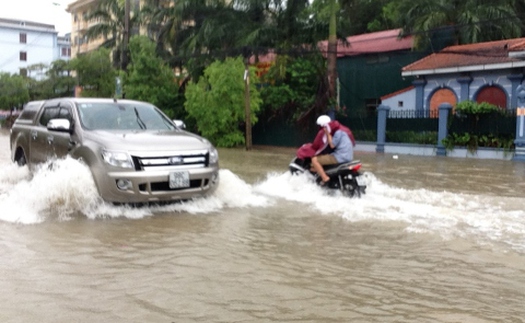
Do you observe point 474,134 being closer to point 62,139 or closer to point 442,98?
point 442,98

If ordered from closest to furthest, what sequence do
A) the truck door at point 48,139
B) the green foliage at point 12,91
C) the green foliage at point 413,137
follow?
the truck door at point 48,139
the green foliage at point 413,137
the green foliage at point 12,91

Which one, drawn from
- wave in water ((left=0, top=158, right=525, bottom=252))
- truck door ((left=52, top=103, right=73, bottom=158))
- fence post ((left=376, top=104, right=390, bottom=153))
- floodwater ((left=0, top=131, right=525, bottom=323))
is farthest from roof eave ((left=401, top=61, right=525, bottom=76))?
truck door ((left=52, top=103, right=73, bottom=158))

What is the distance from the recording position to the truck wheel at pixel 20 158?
10.3 metres

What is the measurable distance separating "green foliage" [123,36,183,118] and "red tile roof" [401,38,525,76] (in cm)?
1318

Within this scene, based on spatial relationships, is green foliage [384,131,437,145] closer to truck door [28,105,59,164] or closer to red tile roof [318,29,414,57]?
red tile roof [318,29,414,57]

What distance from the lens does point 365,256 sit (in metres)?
5.87

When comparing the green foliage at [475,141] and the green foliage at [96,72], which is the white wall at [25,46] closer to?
the green foliage at [96,72]

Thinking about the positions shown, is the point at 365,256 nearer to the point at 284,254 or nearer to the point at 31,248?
the point at 284,254

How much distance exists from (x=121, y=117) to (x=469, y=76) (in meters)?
20.4

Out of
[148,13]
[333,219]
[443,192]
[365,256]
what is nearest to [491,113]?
[443,192]

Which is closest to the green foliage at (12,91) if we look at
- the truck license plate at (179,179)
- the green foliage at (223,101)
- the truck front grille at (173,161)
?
the green foliage at (223,101)

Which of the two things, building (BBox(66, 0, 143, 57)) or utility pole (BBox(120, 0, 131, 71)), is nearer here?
utility pole (BBox(120, 0, 131, 71))

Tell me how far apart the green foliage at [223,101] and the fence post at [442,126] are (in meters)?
9.10

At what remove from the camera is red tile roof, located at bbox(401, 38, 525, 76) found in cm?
2259
